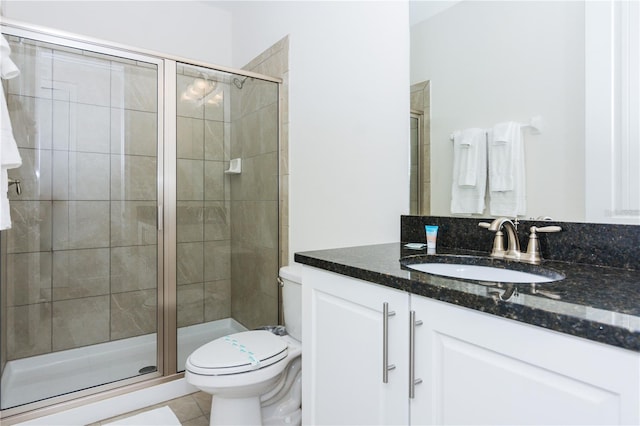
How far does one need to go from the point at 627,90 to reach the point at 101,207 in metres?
2.36

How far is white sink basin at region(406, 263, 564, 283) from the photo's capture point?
1.03m

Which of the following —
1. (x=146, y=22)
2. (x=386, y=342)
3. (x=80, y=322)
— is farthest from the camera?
(x=146, y=22)

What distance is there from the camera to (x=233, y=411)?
1526 mm

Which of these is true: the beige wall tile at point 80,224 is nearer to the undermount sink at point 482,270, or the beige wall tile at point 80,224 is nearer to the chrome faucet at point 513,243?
the undermount sink at point 482,270

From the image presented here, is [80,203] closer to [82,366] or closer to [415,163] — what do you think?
[82,366]

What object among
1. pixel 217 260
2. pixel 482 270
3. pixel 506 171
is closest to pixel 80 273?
pixel 217 260

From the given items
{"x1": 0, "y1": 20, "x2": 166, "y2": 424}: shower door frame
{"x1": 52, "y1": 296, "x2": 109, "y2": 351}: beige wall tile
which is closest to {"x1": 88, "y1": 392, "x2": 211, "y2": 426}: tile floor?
{"x1": 0, "y1": 20, "x2": 166, "y2": 424}: shower door frame

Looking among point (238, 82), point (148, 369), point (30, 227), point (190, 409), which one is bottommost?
point (190, 409)

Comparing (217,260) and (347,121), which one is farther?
(217,260)

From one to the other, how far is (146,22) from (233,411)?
8.67 feet

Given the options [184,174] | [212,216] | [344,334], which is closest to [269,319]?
[212,216]

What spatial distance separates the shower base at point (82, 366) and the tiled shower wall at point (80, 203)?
2.3 inches

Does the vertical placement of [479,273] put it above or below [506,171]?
below

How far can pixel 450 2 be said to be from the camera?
4.60 ft
